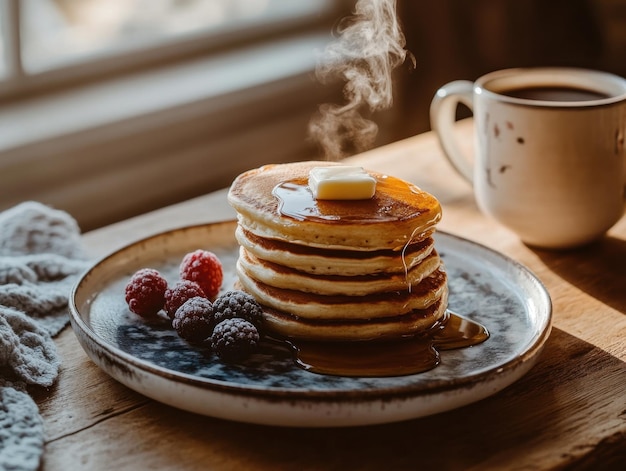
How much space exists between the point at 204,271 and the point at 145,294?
99mm

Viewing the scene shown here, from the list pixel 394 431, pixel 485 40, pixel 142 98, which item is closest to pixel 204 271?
pixel 394 431

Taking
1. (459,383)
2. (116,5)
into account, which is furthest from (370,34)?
(116,5)

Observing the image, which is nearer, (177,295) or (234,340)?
(234,340)

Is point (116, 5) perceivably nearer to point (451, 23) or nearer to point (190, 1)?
point (190, 1)

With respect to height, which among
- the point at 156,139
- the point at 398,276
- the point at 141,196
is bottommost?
the point at 141,196

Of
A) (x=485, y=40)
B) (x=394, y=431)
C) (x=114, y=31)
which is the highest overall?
(x=114, y=31)

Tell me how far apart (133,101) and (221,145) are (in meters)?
0.32

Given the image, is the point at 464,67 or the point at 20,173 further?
the point at 464,67

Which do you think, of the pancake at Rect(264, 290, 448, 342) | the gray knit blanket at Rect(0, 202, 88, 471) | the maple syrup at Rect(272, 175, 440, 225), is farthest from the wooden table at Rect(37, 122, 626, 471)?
the maple syrup at Rect(272, 175, 440, 225)

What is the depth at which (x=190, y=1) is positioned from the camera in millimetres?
2764

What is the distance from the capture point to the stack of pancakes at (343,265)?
94 cm

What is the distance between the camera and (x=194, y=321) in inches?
37.0

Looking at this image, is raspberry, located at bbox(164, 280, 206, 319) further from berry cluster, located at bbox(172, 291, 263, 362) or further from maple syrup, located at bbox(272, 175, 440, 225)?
maple syrup, located at bbox(272, 175, 440, 225)

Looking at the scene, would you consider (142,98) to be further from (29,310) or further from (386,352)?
(386,352)
